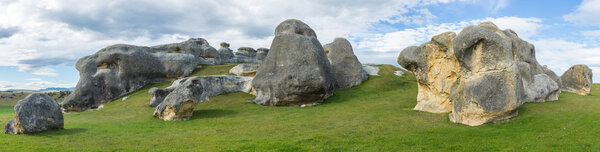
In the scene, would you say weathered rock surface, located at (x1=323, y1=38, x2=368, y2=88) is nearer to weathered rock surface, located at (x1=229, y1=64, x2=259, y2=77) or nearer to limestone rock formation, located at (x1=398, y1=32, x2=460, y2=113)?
weathered rock surface, located at (x1=229, y1=64, x2=259, y2=77)

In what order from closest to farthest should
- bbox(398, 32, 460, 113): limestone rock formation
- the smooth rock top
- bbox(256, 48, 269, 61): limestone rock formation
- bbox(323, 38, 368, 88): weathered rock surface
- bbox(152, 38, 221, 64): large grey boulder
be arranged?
bbox(398, 32, 460, 113): limestone rock formation, the smooth rock top, bbox(323, 38, 368, 88): weathered rock surface, bbox(152, 38, 221, 64): large grey boulder, bbox(256, 48, 269, 61): limestone rock formation

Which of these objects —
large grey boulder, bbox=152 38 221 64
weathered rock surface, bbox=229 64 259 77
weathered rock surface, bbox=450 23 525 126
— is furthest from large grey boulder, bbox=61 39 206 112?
weathered rock surface, bbox=450 23 525 126

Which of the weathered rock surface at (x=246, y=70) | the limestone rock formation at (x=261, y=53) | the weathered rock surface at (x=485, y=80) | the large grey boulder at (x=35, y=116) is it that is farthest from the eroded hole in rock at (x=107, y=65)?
the weathered rock surface at (x=485, y=80)

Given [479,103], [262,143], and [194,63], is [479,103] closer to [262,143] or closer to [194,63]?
[262,143]

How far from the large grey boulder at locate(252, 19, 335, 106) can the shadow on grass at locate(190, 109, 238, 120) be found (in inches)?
145

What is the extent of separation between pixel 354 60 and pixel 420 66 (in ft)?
50.2

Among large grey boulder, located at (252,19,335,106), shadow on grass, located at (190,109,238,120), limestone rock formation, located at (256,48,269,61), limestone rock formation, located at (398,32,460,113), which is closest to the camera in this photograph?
limestone rock formation, located at (398,32,460,113)

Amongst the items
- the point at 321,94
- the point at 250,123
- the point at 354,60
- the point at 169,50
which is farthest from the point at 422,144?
the point at 169,50

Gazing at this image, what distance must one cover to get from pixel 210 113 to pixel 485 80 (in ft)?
57.4

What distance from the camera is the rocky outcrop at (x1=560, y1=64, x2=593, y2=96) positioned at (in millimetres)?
35156

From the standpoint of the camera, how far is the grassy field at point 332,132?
13664 mm

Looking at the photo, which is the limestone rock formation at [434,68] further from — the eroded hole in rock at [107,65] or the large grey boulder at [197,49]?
the large grey boulder at [197,49]

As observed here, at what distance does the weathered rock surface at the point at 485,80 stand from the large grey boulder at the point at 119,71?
110 feet

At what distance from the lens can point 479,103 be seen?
1822 centimetres
